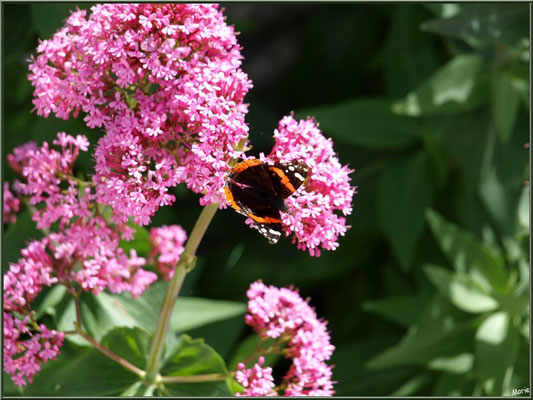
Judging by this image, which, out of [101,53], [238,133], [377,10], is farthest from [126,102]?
[377,10]

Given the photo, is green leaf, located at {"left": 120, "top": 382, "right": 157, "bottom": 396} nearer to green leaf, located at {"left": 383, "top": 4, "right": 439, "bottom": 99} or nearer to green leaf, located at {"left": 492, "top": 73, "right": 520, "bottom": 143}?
green leaf, located at {"left": 492, "top": 73, "right": 520, "bottom": 143}

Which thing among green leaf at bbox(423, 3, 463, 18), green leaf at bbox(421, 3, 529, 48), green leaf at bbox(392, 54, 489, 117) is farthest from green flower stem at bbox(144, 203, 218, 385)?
green leaf at bbox(423, 3, 463, 18)

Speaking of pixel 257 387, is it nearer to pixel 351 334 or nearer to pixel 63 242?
pixel 63 242

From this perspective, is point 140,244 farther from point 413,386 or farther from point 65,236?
point 413,386

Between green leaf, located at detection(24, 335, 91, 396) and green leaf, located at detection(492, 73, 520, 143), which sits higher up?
green leaf, located at detection(492, 73, 520, 143)

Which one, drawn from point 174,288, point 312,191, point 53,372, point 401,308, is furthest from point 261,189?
point 401,308

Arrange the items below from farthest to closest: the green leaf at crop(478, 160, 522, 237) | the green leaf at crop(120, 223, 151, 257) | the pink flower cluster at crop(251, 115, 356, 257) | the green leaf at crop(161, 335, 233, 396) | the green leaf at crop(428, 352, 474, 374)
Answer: the green leaf at crop(478, 160, 522, 237)
the green leaf at crop(428, 352, 474, 374)
the green leaf at crop(120, 223, 151, 257)
the green leaf at crop(161, 335, 233, 396)
the pink flower cluster at crop(251, 115, 356, 257)
